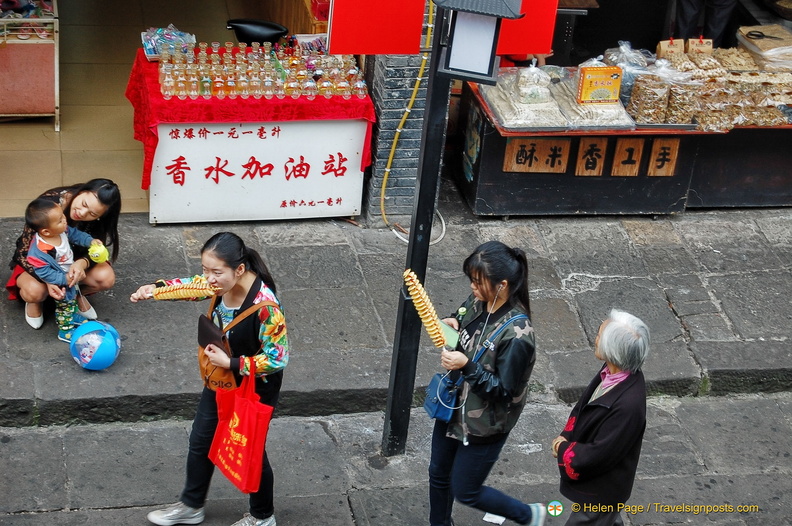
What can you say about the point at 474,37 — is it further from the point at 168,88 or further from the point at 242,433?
the point at 168,88

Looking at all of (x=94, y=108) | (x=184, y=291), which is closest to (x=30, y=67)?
→ (x=94, y=108)

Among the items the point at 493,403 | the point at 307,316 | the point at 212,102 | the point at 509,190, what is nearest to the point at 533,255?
the point at 509,190

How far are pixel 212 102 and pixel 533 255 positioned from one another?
2.38m

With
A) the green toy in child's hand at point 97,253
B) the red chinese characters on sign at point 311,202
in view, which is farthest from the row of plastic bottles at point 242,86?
the green toy in child's hand at point 97,253

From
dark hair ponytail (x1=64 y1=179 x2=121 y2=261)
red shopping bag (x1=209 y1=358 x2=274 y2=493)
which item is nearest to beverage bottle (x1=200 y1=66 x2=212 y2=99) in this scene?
dark hair ponytail (x1=64 y1=179 x2=121 y2=261)

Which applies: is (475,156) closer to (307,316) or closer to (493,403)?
(307,316)

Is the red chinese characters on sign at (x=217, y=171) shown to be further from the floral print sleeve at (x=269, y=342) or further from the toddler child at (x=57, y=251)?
the floral print sleeve at (x=269, y=342)

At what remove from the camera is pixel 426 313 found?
163 inches

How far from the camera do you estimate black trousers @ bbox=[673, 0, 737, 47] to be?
853 cm

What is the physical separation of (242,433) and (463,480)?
3.17 ft

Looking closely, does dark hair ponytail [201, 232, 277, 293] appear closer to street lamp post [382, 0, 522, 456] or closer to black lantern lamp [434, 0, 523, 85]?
street lamp post [382, 0, 522, 456]

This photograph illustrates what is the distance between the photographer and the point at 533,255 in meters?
7.04

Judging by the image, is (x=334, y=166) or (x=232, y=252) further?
(x=334, y=166)

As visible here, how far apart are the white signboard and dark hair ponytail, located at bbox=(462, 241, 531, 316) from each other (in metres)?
2.84
